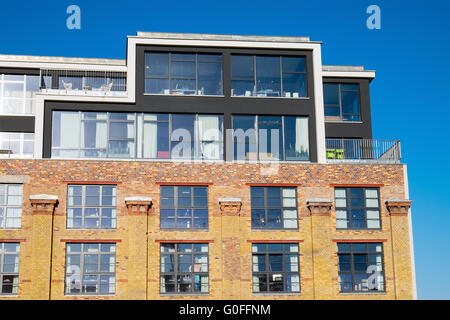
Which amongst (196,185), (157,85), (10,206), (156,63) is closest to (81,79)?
(156,63)

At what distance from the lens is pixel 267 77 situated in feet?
130

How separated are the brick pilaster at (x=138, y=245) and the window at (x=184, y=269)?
985mm

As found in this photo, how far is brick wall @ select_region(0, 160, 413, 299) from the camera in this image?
35.8 m

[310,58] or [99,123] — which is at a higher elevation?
[310,58]

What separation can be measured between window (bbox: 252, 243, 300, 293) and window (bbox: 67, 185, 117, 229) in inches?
296

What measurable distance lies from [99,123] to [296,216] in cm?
1131

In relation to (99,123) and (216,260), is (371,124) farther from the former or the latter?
(99,123)

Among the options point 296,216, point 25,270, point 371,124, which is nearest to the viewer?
point 25,270

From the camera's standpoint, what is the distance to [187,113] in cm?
3844

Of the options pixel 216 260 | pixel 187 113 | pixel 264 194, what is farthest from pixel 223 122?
pixel 216 260

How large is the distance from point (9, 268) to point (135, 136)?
29.7ft

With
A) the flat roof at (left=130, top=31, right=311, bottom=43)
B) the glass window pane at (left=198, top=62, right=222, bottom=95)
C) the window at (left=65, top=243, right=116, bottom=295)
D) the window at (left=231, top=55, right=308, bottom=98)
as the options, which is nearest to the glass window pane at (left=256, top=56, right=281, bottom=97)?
the window at (left=231, top=55, right=308, bottom=98)

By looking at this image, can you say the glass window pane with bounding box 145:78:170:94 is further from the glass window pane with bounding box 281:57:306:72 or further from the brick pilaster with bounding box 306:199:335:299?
the brick pilaster with bounding box 306:199:335:299

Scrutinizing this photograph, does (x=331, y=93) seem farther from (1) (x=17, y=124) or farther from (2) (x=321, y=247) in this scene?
(1) (x=17, y=124)
